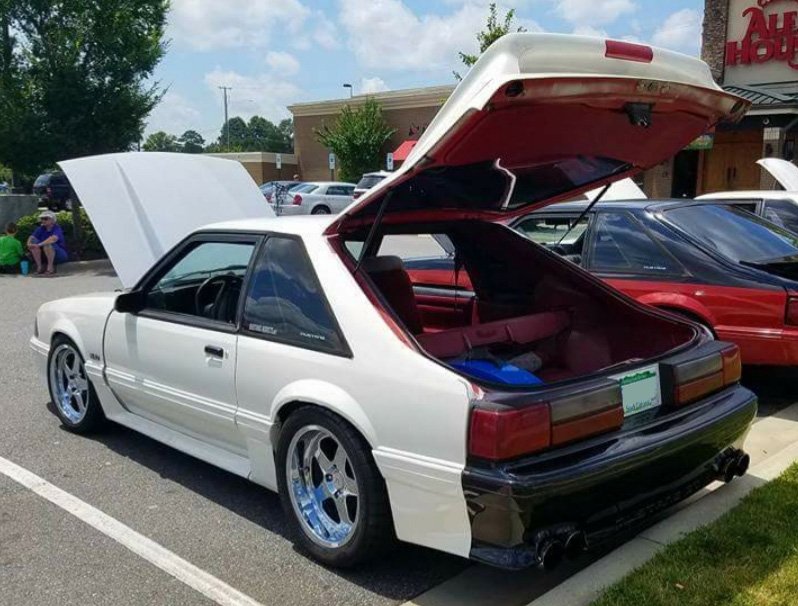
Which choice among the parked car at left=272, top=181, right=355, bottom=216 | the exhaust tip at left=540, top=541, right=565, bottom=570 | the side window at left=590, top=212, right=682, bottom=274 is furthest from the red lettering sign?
the exhaust tip at left=540, top=541, right=565, bottom=570

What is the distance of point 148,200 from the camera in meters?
5.98

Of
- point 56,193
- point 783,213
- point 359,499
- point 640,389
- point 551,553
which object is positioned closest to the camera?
point 551,553

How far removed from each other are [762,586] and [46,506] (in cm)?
348

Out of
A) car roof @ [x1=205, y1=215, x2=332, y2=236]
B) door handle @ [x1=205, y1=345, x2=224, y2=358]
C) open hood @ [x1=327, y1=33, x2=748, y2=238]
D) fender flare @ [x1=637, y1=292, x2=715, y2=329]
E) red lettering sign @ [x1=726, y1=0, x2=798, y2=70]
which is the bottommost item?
fender flare @ [x1=637, y1=292, x2=715, y2=329]

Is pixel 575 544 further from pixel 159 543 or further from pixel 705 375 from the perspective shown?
pixel 159 543

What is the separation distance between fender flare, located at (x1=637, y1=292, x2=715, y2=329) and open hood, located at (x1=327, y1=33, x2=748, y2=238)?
1.86 m

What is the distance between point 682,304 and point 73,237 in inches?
570

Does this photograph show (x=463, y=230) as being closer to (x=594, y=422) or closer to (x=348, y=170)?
(x=594, y=422)

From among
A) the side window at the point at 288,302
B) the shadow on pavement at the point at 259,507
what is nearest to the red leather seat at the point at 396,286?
the side window at the point at 288,302

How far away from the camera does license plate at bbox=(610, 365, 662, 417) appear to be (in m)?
3.27

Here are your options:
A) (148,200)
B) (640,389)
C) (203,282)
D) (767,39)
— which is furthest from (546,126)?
(767,39)

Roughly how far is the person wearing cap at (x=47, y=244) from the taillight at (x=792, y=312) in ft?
43.1

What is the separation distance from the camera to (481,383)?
Result: 2.94 m

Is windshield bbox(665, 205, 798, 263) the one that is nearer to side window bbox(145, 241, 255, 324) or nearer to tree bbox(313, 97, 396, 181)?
side window bbox(145, 241, 255, 324)
